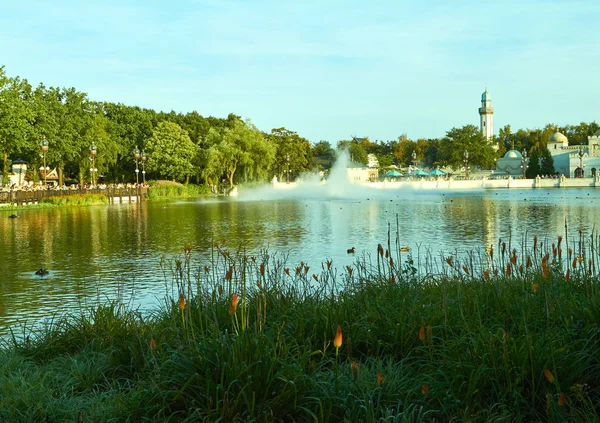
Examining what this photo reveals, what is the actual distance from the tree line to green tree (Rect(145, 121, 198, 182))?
0.12 meters

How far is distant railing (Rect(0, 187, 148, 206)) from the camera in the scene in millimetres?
44188

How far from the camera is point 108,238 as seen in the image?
2220cm

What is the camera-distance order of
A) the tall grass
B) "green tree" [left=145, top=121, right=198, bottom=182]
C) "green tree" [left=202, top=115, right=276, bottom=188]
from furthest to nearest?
"green tree" [left=145, top=121, right=198, bottom=182] < "green tree" [left=202, top=115, right=276, bottom=188] < the tall grass

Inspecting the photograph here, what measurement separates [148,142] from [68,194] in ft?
103

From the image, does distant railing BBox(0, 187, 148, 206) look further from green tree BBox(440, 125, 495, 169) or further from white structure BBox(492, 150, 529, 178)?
white structure BBox(492, 150, 529, 178)

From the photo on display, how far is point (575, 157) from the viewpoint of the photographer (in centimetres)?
11881

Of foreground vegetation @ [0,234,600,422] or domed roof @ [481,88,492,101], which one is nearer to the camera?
foreground vegetation @ [0,234,600,422]

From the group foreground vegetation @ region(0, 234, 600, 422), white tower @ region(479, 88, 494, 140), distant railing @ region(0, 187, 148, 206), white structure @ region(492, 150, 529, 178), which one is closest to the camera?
foreground vegetation @ region(0, 234, 600, 422)

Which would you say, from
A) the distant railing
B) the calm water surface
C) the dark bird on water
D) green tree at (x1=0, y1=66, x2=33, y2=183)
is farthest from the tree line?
the dark bird on water

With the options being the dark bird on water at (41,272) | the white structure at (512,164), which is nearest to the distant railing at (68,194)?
the dark bird on water at (41,272)

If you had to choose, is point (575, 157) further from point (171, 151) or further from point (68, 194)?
point (68, 194)

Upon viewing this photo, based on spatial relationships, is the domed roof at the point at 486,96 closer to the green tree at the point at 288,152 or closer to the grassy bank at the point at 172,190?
the green tree at the point at 288,152

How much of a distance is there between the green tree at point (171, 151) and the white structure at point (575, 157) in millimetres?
69564

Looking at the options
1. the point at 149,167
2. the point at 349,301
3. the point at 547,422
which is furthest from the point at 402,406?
the point at 149,167
